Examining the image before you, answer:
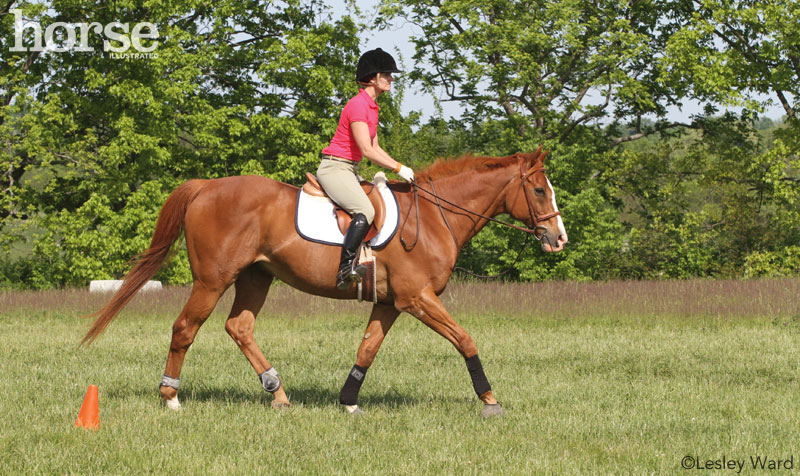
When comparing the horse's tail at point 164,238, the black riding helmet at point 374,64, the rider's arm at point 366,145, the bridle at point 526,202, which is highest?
the black riding helmet at point 374,64

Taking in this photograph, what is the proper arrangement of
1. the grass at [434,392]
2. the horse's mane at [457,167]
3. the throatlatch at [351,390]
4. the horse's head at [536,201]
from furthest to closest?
the horse's mane at [457,167]
the horse's head at [536,201]
the throatlatch at [351,390]
the grass at [434,392]

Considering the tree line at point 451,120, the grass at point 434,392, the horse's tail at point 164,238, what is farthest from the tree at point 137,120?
the horse's tail at point 164,238

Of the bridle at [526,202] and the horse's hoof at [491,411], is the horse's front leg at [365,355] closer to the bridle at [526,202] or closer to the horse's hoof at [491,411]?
the bridle at [526,202]

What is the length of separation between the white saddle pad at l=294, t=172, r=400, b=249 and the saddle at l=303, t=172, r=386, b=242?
0.11 feet

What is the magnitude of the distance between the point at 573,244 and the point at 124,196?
15.5 m

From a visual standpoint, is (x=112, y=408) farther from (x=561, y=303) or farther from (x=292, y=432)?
(x=561, y=303)

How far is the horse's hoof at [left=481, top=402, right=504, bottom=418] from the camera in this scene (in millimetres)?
7168

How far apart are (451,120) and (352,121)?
86.3 ft

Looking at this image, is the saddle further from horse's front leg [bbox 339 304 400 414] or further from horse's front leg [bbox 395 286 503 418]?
horse's front leg [bbox 339 304 400 414]

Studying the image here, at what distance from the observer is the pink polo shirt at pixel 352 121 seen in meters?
7.13

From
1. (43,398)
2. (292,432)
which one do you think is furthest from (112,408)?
(292,432)

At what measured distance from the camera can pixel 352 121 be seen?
716cm

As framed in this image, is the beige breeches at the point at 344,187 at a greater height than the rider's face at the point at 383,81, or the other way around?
the rider's face at the point at 383,81

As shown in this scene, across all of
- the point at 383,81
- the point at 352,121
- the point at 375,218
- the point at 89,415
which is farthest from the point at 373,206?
the point at 89,415
